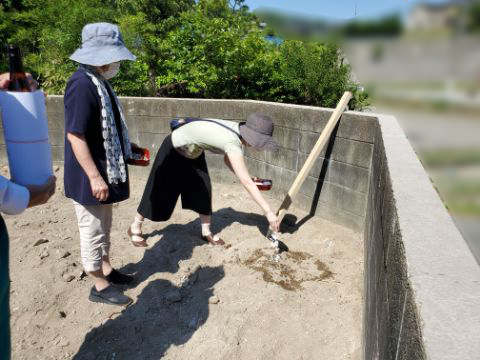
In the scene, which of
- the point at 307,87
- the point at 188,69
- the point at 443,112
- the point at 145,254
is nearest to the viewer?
the point at 443,112

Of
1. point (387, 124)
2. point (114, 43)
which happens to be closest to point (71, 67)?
point (114, 43)

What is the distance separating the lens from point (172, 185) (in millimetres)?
3527

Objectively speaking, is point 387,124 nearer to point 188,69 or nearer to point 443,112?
point 443,112

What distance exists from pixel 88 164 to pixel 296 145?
256 cm

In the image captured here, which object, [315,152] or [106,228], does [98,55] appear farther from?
[315,152]

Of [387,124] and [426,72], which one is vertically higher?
[426,72]

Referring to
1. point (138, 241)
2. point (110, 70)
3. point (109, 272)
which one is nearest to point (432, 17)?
point (110, 70)

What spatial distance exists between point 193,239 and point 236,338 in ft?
4.67

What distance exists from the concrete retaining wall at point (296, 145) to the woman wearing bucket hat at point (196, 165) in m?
1.02

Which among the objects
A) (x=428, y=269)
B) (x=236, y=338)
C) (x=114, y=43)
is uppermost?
(x=114, y=43)

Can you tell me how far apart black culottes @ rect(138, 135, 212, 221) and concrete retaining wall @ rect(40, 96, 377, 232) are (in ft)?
4.12

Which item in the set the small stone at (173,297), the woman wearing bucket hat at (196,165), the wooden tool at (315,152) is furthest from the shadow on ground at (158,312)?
the wooden tool at (315,152)

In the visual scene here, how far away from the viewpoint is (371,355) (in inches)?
69.6

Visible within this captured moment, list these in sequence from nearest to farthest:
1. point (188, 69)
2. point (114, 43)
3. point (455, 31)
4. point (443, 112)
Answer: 1. point (455, 31)
2. point (443, 112)
3. point (114, 43)
4. point (188, 69)
